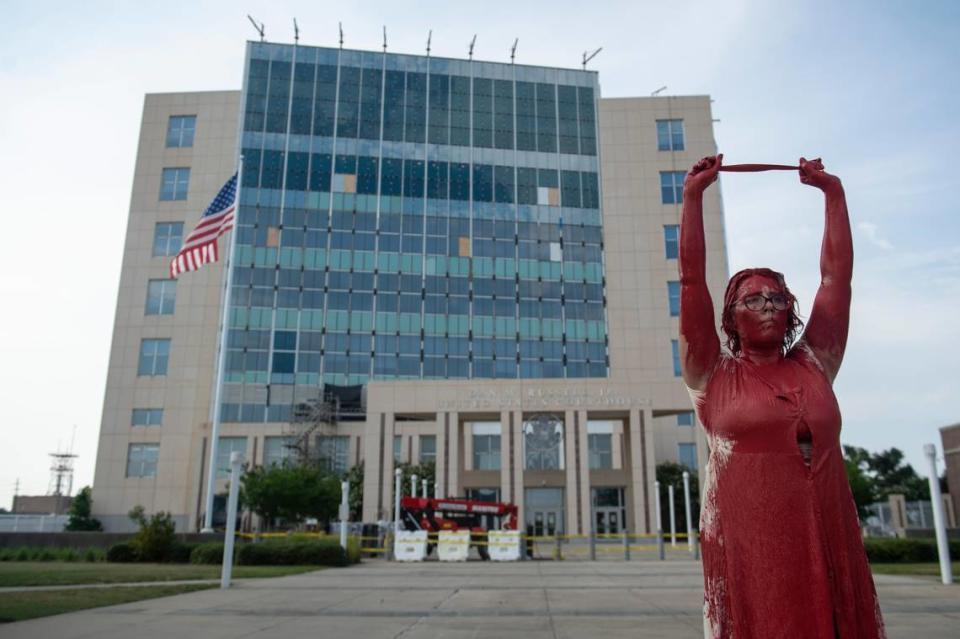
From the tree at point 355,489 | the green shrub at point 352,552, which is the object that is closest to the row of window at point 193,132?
the tree at point 355,489

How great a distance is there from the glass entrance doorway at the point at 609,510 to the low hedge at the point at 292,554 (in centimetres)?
2919

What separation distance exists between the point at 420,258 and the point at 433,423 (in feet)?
49.7

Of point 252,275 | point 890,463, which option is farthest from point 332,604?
point 890,463

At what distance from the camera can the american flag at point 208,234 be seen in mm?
23062

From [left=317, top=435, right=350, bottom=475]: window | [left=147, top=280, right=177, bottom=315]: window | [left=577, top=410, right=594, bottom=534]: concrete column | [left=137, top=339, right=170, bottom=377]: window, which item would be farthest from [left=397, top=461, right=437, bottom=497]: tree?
[left=147, top=280, right=177, bottom=315]: window

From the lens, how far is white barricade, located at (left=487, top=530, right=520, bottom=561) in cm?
2950

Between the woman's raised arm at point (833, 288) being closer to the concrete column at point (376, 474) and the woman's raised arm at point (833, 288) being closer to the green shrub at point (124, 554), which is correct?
Result: the green shrub at point (124, 554)

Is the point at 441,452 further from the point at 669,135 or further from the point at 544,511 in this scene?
the point at 669,135

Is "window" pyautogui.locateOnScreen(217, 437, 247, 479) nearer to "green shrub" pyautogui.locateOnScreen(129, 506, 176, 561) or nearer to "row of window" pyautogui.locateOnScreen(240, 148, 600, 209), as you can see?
"row of window" pyautogui.locateOnScreen(240, 148, 600, 209)

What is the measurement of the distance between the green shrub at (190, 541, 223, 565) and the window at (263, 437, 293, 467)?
37271 mm

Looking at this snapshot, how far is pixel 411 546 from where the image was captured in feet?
94.7

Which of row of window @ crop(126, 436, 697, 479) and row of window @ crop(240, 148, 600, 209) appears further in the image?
row of window @ crop(240, 148, 600, 209)

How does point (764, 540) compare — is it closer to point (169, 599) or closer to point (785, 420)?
point (785, 420)

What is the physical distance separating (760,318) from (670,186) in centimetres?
6338
